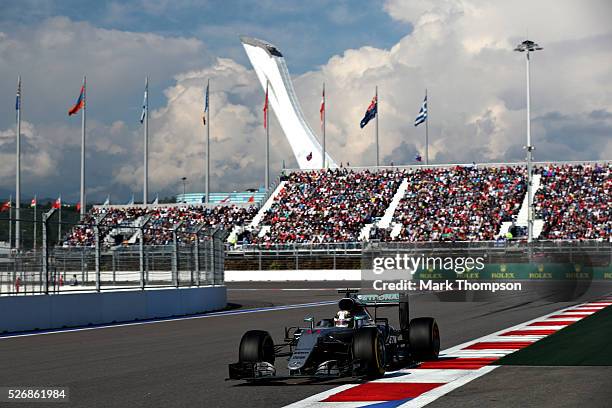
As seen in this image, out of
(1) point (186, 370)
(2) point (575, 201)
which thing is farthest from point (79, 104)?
(1) point (186, 370)

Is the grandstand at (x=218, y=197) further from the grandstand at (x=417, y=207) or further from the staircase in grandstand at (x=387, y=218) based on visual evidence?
the staircase in grandstand at (x=387, y=218)

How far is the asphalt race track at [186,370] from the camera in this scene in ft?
28.2

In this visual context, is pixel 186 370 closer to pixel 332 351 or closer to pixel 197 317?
pixel 332 351

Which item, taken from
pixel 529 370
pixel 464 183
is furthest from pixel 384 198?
pixel 529 370

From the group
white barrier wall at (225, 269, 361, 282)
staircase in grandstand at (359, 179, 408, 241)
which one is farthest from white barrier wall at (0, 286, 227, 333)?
staircase in grandstand at (359, 179, 408, 241)

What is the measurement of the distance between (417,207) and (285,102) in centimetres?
4011

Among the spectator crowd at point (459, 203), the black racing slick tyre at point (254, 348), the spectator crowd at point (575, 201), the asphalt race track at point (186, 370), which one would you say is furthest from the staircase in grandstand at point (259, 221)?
the black racing slick tyre at point (254, 348)

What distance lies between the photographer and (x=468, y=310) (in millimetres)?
23625

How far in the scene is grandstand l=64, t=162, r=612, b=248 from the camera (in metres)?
55.4

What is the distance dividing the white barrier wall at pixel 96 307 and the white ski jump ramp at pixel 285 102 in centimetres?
7040

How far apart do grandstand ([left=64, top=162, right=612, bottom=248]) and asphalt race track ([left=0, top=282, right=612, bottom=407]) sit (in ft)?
111

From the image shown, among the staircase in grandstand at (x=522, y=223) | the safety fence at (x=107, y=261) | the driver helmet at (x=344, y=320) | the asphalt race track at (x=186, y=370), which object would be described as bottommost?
the asphalt race track at (x=186, y=370)

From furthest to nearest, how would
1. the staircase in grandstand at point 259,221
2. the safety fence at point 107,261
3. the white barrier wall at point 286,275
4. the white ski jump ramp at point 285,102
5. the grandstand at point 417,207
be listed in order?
the white ski jump ramp at point 285,102
the staircase in grandstand at point 259,221
the grandstand at point 417,207
the white barrier wall at point 286,275
the safety fence at point 107,261

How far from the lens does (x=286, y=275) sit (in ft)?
175
